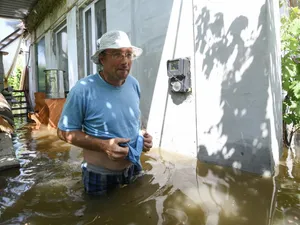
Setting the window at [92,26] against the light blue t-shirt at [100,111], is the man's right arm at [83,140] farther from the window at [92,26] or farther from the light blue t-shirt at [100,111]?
the window at [92,26]

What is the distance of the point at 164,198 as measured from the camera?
2500 mm

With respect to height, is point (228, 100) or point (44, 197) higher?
point (228, 100)

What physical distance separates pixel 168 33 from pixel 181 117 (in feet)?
4.74

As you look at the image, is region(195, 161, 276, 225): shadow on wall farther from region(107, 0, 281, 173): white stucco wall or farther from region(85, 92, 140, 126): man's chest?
region(85, 92, 140, 126): man's chest

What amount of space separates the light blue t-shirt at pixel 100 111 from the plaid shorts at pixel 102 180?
0.31 metres

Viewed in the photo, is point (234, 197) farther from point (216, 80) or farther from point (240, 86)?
point (216, 80)

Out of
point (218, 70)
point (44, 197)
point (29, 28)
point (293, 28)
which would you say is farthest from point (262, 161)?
point (29, 28)

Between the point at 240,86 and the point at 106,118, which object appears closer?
the point at 106,118

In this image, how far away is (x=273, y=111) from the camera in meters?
3.04

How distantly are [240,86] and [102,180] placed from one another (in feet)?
6.66

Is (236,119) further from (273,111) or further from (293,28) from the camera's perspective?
(293,28)

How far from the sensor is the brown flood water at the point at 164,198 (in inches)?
82.2

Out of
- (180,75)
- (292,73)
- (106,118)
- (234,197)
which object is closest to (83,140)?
(106,118)

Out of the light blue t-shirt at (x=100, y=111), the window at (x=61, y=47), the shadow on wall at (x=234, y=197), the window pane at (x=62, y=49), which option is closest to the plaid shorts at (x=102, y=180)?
the light blue t-shirt at (x=100, y=111)
